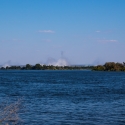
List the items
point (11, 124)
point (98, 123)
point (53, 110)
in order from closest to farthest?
point (11, 124), point (98, 123), point (53, 110)

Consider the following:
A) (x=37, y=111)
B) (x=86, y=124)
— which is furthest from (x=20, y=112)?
(x=86, y=124)

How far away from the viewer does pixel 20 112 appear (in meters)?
27.9

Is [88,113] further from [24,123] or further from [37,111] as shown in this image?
[24,123]

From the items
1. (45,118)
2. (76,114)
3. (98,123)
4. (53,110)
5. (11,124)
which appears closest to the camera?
(11,124)

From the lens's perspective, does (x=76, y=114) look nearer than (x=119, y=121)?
No

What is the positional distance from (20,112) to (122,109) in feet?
29.0

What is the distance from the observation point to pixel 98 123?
77.2ft

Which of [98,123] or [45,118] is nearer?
[98,123]

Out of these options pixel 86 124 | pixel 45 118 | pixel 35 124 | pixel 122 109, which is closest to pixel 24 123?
pixel 35 124

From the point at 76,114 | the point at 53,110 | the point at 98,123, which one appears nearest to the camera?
the point at 98,123

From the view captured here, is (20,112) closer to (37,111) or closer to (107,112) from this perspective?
(37,111)

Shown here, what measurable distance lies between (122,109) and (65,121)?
7973mm

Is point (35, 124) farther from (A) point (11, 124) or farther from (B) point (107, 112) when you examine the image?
(B) point (107, 112)

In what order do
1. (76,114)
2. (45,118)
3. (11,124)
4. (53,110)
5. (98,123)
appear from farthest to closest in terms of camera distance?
1. (53,110)
2. (76,114)
3. (45,118)
4. (98,123)
5. (11,124)
